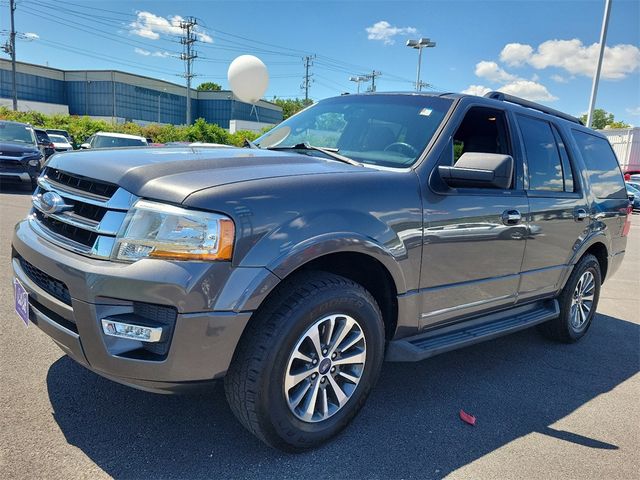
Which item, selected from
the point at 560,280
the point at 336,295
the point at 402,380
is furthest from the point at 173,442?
the point at 560,280

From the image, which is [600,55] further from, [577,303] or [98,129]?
[98,129]

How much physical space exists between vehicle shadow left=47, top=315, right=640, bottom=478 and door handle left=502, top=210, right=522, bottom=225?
1.18 meters

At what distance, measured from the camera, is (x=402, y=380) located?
135 inches

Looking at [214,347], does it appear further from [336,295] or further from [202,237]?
[336,295]

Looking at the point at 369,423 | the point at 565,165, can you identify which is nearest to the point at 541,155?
the point at 565,165

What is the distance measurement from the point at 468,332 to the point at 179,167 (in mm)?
2159

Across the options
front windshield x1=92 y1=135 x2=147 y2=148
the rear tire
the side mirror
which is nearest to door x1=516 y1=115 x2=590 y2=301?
the rear tire

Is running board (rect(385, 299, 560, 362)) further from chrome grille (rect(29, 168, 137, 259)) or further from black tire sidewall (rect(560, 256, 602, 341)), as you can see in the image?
chrome grille (rect(29, 168, 137, 259))

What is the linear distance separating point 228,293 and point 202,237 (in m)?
0.26

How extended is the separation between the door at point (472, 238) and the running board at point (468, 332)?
0.33 feet

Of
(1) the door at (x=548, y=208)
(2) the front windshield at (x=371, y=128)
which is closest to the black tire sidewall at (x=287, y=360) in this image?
(2) the front windshield at (x=371, y=128)

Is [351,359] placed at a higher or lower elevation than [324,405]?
higher

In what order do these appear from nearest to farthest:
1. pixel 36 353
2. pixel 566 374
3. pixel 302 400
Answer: pixel 302 400, pixel 36 353, pixel 566 374

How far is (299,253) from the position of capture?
7.25ft
